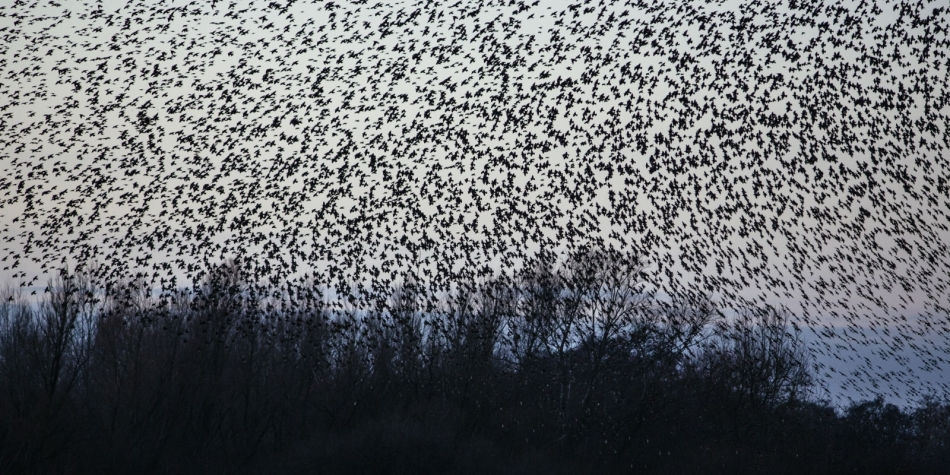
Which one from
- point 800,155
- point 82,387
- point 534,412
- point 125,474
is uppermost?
point 800,155

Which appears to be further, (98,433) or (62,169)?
(98,433)

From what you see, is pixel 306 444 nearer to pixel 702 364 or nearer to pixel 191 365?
pixel 191 365

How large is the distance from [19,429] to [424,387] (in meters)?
23.9

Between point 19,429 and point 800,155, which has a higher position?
point 800,155

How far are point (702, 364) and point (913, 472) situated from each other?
1483cm

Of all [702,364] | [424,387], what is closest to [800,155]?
[424,387]

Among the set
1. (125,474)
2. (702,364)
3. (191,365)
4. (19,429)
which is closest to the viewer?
(19,429)

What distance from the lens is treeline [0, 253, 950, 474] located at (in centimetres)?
3984

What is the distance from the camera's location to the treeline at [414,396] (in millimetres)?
39844

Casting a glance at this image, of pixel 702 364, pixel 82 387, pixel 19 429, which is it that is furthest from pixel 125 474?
pixel 702 364

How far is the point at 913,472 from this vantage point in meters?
54.6

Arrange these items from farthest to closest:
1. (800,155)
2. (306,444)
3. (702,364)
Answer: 1. (702,364)
2. (306,444)
3. (800,155)

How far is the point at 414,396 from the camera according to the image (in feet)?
167

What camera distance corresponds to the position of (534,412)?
1938 inches
